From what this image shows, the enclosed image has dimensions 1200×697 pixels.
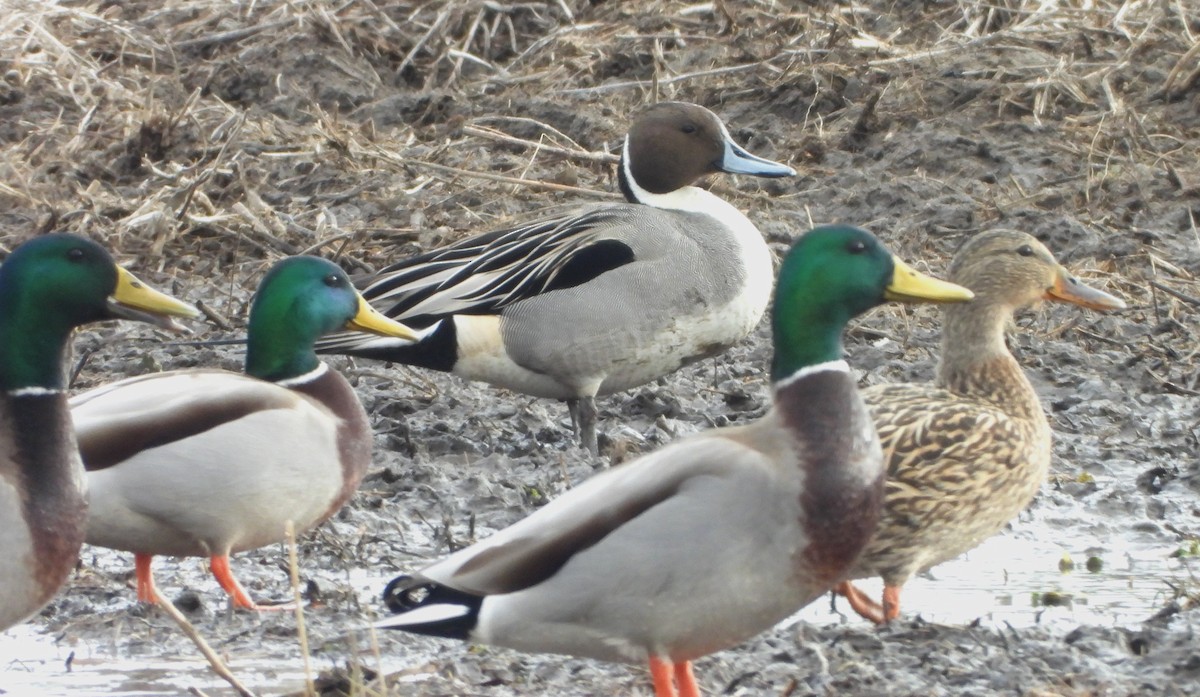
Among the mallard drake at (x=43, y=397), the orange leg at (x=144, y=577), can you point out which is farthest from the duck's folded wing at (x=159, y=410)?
the mallard drake at (x=43, y=397)

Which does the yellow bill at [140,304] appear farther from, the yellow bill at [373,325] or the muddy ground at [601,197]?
the yellow bill at [373,325]

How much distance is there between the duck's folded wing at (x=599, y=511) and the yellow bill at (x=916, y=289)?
73 cm

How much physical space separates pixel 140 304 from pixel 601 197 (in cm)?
472

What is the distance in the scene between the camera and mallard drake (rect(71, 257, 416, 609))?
5340 millimetres

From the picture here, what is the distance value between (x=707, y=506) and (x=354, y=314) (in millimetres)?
2327

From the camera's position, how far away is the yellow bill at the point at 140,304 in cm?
461

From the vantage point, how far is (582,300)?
714cm

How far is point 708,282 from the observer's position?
23.4 ft

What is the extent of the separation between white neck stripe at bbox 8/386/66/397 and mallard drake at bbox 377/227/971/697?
0.89 metres

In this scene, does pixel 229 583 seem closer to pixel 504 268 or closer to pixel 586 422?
pixel 586 422

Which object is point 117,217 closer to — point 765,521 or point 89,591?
point 89,591

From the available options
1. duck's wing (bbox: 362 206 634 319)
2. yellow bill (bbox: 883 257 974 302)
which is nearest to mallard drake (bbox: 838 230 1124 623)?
yellow bill (bbox: 883 257 974 302)

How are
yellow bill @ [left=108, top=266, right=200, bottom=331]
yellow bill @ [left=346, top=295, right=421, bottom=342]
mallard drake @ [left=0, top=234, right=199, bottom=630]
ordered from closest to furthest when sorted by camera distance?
mallard drake @ [left=0, top=234, right=199, bottom=630]
yellow bill @ [left=108, top=266, right=200, bottom=331]
yellow bill @ [left=346, top=295, right=421, bottom=342]

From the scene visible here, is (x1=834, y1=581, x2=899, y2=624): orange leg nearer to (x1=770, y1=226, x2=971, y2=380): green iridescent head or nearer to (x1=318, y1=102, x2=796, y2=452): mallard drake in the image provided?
(x1=770, y1=226, x2=971, y2=380): green iridescent head
